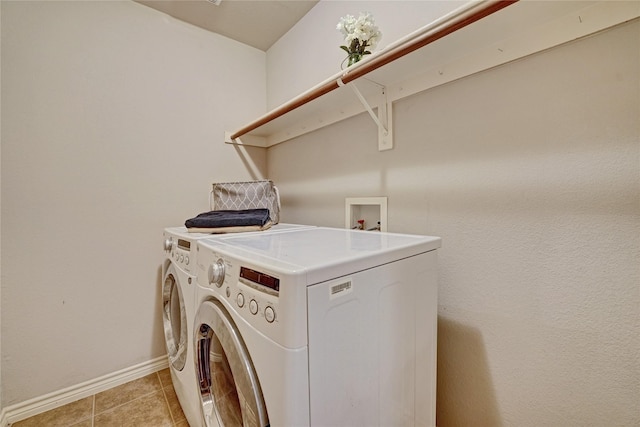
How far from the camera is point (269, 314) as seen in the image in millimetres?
555

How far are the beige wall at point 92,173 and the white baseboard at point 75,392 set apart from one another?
32mm

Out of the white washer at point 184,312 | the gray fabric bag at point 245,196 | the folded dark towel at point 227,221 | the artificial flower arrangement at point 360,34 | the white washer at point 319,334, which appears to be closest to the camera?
the white washer at point 319,334

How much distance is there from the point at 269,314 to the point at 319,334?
0.12 m

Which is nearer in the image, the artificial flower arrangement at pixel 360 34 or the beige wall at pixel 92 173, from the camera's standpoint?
the artificial flower arrangement at pixel 360 34

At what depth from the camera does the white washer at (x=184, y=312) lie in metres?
0.98

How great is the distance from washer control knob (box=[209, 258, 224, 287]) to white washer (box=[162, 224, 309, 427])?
26cm

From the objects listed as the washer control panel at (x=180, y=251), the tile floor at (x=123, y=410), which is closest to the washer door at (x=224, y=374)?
the washer control panel at (x=180, y=251)

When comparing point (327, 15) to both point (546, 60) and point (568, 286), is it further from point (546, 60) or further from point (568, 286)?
point (568, 286)

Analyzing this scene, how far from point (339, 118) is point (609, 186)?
112 centimetres

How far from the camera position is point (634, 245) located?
685 millimetres

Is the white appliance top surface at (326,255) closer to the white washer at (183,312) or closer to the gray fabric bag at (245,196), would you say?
the white washer at (183,312)

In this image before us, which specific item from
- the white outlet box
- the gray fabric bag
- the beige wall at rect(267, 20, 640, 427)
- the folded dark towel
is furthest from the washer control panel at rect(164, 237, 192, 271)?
the beige wall at rect(267, 20, 640, 427)

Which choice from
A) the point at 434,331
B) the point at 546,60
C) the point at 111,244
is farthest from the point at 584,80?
the point at 111,244

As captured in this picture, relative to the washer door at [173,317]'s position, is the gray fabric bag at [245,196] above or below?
above
